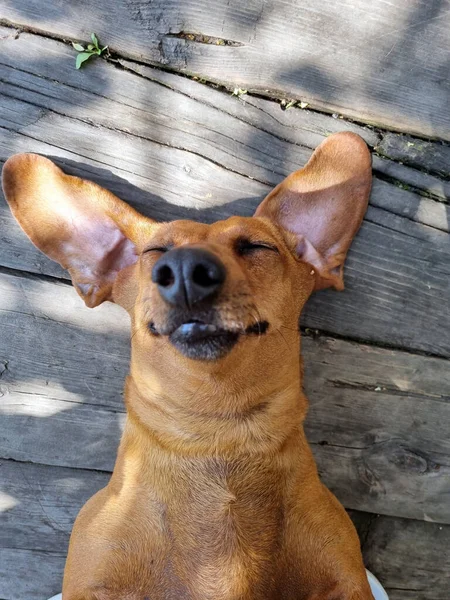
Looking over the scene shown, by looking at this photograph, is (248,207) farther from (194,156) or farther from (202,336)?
(202,336)

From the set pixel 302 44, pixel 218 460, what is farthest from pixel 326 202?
pixel 218 460

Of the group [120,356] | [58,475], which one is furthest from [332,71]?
[58,475]

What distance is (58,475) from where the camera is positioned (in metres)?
2.98

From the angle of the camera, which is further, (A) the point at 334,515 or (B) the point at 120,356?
(B) the point at 120,356

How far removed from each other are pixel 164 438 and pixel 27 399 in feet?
3.34

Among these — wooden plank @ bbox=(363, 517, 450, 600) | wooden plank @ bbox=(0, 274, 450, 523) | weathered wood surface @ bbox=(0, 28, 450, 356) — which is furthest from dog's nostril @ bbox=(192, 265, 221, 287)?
wooden plank @ bbox=(363, 517, 450, 600)

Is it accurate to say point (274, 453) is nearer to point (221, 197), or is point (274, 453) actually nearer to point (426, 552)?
point (221, 197)

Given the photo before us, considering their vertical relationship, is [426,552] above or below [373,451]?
below

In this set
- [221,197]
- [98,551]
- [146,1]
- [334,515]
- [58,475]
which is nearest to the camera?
[98,551]

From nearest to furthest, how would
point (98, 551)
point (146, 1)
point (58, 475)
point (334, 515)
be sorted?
point (98, 551) → point (334, 515) → point (146, 1) → point (58, 475)

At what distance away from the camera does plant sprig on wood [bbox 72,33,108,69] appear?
2.64 m

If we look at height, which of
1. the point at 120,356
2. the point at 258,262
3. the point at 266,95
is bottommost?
the point at 120,356

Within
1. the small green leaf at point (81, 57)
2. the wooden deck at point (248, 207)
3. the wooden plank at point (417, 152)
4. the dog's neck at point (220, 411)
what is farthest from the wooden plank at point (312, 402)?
the small green leaf at point (81, 57)

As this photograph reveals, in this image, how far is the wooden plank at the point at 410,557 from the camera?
3074mm
